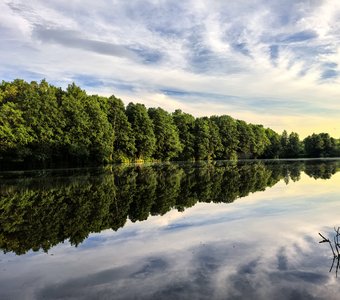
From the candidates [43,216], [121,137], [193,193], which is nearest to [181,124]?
[121,137]

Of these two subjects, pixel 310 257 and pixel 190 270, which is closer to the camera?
pixel 190 270

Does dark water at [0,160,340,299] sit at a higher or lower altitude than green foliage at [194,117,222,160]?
lower

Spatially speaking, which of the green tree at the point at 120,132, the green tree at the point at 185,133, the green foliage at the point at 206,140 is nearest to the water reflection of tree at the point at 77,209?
the green tree at the point at 120,132

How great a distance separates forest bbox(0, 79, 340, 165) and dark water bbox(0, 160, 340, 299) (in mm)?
43701

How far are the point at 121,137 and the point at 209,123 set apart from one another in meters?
53.1

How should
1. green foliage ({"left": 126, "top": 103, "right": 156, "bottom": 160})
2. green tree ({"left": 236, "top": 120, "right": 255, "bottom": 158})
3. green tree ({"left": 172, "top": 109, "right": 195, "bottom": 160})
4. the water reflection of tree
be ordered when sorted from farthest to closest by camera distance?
green tree ({"left": 236, "top": 120, "right": 255, "bottom": 158})
green tree ({"left": 172, "top": 109, "right": 195, "bottom": 160})
green foliage ({"left": 126, "top": 103, "right": 156, "bottom": 160})
the water reflection of tree

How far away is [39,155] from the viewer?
62.4 metres

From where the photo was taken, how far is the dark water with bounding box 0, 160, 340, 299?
7.70m

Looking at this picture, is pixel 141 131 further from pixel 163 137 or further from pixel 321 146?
pixel 321 146

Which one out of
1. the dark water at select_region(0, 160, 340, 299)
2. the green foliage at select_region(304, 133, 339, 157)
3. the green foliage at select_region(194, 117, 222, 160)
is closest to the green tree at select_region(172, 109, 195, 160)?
the green foliage at select_region(194, 117, 222, 160)

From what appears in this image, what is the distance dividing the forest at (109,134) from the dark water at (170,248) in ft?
143

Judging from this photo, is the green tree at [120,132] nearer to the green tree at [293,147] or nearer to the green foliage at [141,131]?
the green foliage at [141,131]

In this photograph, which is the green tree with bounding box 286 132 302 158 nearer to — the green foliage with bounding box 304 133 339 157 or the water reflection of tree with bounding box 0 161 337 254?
the green foliage with bounding box 304 133 339 157

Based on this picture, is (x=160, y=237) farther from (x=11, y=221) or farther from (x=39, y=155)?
(x=39, y=155)
